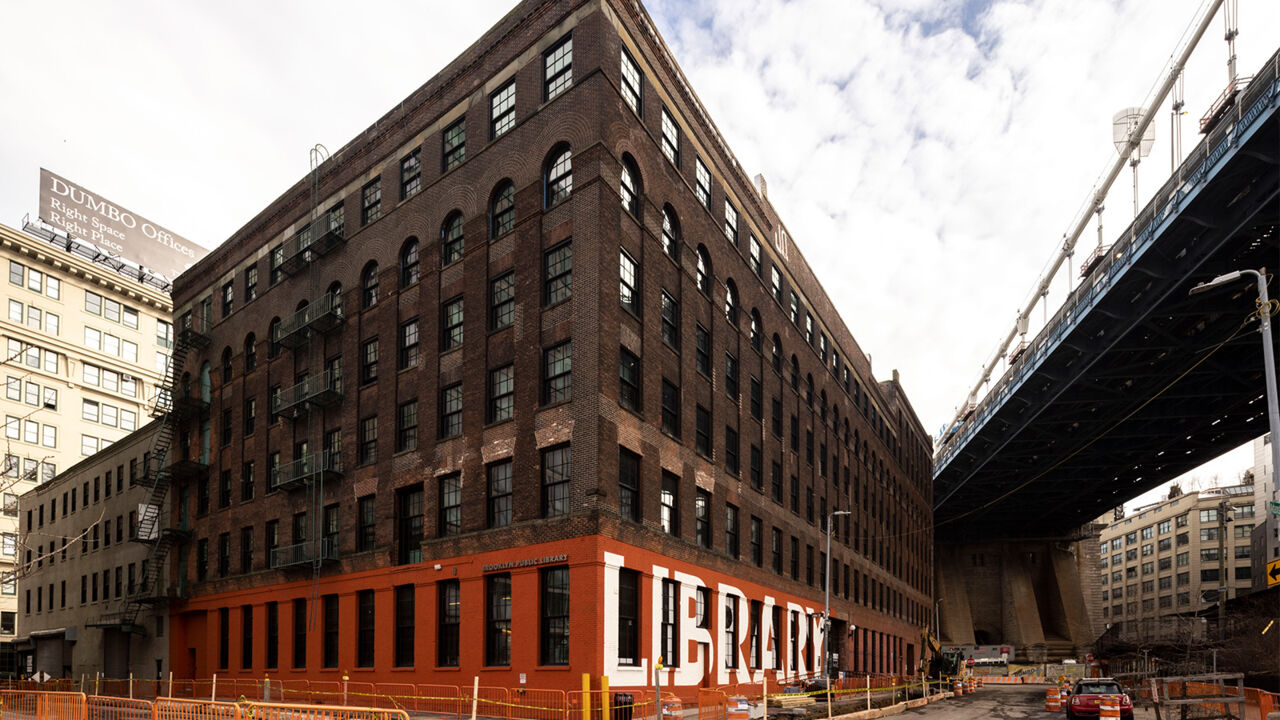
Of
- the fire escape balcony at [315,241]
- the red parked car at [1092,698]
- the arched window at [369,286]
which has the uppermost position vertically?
the fire escape balcony at [315,241]

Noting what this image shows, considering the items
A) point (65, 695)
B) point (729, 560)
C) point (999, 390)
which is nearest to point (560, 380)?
point (729, 560)

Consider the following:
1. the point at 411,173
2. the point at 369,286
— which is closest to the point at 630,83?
the point at 411,173

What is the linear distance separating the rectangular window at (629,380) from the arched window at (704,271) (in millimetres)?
7609

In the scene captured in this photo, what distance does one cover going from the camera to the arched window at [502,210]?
34.3 m

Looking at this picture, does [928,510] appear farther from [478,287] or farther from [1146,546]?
[1146,546]

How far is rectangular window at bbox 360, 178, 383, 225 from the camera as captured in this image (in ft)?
133

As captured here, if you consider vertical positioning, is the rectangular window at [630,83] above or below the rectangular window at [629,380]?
above

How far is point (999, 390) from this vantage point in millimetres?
86250

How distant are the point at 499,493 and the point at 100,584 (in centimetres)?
3734

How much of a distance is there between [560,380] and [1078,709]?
2199 centimetres

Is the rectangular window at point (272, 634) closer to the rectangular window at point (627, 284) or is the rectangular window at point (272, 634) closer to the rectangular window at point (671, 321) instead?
the rectangular window at point (671, 321)

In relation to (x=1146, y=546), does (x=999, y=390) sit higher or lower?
higher

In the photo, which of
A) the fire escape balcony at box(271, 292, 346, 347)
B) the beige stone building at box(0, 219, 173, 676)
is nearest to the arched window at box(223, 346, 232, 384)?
the fire escape balcony at box(271, 292, 346, 347)

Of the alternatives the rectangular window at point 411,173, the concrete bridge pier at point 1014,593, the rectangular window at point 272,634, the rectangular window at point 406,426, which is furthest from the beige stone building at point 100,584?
the concrete bridge pier at point 1014,593
